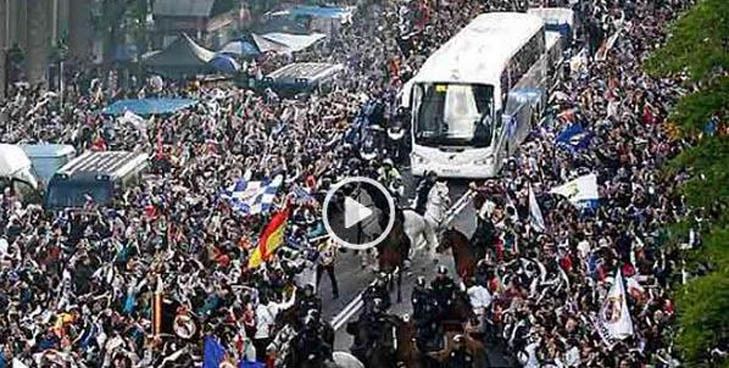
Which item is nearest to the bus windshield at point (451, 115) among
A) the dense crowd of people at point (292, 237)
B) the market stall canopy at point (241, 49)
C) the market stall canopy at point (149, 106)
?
the dense crowd of people at point (292, 237)

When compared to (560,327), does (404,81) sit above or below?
below

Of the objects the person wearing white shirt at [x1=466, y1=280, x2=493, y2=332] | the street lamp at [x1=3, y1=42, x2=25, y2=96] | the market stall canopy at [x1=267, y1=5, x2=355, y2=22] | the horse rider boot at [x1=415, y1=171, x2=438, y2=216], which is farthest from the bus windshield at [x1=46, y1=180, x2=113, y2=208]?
the market stall canopy at [x1=267, y1=5, x2=355, y2=22]

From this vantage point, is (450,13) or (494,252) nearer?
(494,252)

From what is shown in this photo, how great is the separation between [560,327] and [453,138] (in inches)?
592

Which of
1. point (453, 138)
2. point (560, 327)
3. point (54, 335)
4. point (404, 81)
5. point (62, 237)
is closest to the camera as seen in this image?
point (560, 327)

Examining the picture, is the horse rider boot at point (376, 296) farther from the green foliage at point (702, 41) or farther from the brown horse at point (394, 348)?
the green foliage at point (702, 41)

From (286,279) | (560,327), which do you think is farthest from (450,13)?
(560,327)

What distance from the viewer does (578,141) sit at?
38438 millimetres

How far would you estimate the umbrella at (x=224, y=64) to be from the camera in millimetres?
58219

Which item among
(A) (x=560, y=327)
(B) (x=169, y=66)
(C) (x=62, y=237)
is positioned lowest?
(B) (x=169, y=66)

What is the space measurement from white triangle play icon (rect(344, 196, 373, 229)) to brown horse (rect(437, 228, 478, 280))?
3.93 ft

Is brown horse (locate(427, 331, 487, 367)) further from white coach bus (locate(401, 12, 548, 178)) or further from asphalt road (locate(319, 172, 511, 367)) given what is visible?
white coach bus (locate(401, 12, 548, 178))

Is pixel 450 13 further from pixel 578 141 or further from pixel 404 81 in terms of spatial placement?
pixel 578 141

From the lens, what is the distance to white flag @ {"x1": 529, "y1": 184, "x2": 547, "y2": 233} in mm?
32062
